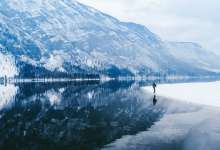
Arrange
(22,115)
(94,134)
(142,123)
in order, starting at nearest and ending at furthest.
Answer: (94,134) → (142,123) → (22,115)

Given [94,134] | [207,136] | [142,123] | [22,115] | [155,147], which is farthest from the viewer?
[22,115]

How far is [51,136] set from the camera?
51875mm

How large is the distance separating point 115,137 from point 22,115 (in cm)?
3249

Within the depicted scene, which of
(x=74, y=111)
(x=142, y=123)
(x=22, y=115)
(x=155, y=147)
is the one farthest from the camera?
(x=74, y=111)

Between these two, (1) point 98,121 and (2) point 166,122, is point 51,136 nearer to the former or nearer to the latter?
(1) point 98,121

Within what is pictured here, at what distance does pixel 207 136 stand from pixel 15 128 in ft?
88.0

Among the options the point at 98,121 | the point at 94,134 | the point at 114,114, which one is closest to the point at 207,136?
the point at 94,134

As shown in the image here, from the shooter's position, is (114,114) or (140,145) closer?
(140,145)

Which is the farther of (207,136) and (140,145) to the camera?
(207,136)

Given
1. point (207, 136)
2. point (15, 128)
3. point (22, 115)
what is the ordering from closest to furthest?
1. point (207, 136)
2. point (15, 128)
3. point (22, 115)

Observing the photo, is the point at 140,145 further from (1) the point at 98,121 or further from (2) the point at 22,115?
(2) the point at 22,115

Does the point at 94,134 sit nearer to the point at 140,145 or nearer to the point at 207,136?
the point at 140,145

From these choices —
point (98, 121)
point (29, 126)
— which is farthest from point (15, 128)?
point (98, 121)

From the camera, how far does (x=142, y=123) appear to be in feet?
213
